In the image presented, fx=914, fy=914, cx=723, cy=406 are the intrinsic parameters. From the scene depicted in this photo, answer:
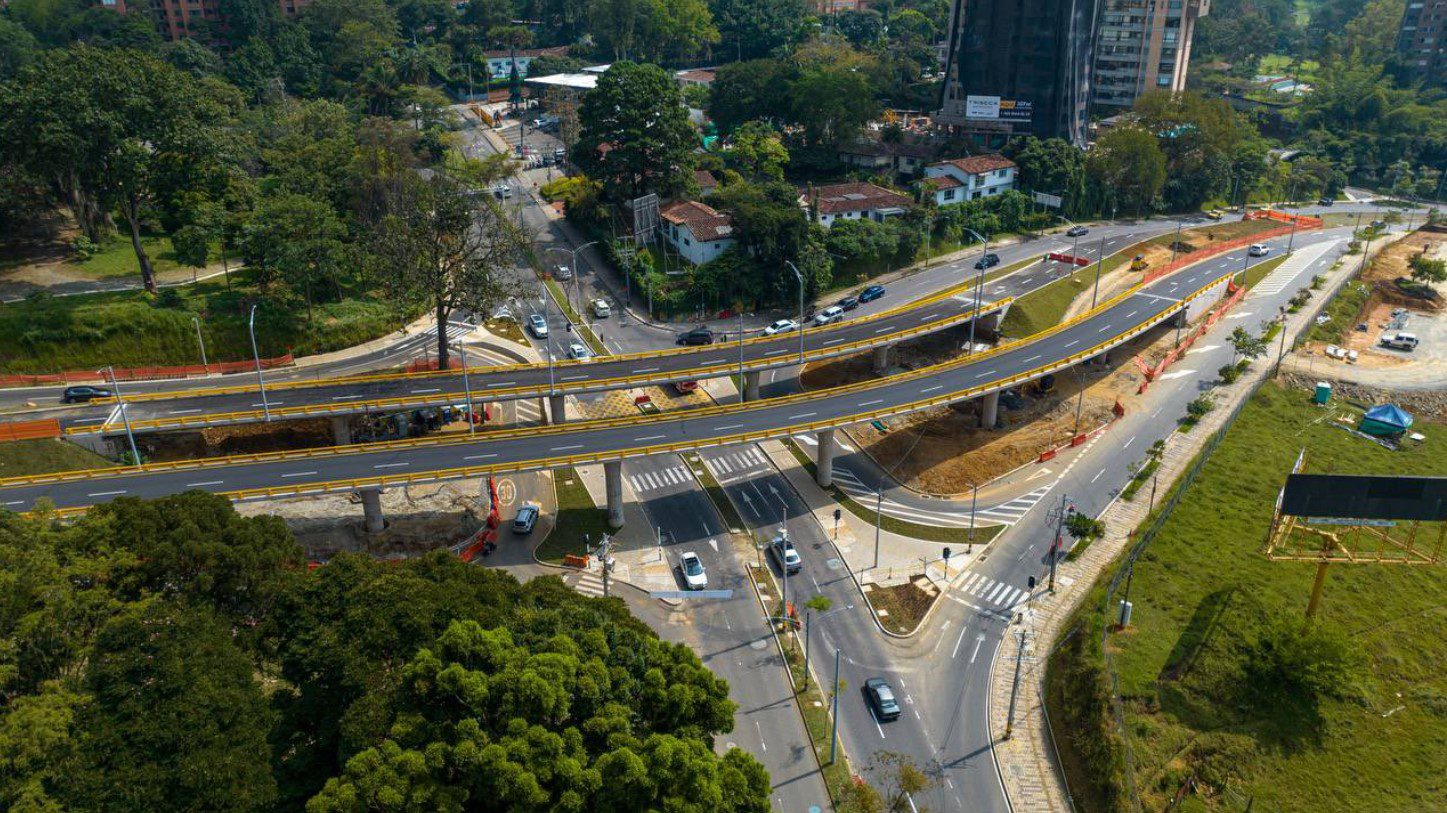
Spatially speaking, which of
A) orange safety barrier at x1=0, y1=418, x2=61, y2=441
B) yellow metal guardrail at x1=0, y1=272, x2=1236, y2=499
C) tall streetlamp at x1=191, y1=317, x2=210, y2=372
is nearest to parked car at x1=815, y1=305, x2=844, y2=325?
yellow metal guardrail at x1=0, y1=272, x2=1236, y2=499

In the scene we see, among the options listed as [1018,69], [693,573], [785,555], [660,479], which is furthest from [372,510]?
[1018,69]

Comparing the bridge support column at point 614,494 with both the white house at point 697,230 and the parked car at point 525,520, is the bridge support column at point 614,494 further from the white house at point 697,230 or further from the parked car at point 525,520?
the white house at point 697,230

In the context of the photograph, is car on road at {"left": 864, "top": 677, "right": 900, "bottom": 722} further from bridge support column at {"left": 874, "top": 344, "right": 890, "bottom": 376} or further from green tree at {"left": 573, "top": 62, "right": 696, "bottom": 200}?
green tree at {"left": 573, "top": 62, "right": 696, "bottom": 200}

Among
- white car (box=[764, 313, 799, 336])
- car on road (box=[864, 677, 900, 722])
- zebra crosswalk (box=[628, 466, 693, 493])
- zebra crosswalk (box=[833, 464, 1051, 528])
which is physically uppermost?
white car (box=[764, 313, 799, 336])

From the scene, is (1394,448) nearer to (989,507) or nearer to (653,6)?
(989,507)

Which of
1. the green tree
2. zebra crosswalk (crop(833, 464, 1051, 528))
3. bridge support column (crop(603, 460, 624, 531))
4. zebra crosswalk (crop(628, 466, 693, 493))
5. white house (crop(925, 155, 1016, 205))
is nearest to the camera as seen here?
bridge support column (crop(603, 460, 624, 531))

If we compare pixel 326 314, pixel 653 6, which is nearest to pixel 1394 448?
pixel 326 314
